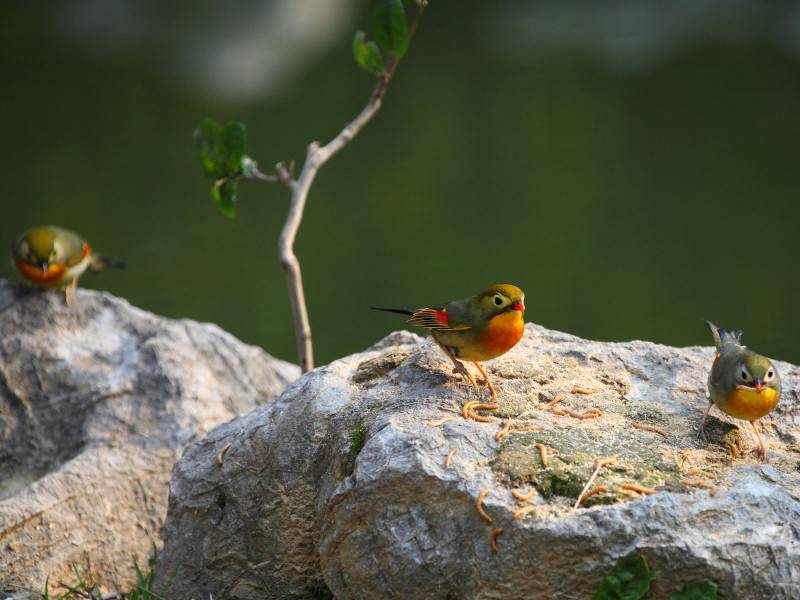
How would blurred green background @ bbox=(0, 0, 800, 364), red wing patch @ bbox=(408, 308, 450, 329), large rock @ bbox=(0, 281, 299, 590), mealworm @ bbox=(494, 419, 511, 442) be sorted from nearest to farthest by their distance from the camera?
mealworm @ bbox=(494, 419, 511, 442), red wing patch @ bbox=(408, 308, 450, 329), large rock @ bbox=(0, 281, 299, 590), blurred green background @ bbox=(0, 0, 800, 364)

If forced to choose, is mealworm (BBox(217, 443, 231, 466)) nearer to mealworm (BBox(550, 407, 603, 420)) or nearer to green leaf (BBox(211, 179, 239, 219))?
mealworm (BBox(550, 407, 603, 420))

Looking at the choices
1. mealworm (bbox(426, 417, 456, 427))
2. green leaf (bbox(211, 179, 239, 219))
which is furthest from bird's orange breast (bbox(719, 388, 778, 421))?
green leaf (bbox(211, 179, 239, 219))

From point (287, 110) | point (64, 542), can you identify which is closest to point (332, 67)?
point (287, 110)

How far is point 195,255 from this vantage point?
8.31 m

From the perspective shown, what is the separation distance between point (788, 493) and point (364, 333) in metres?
5.66

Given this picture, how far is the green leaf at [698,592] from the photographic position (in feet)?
7.82

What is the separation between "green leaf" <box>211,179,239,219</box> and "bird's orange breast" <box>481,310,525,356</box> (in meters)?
1.73

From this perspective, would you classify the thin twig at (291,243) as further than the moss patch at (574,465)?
Yes

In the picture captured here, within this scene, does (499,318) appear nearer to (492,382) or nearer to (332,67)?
(492,382)

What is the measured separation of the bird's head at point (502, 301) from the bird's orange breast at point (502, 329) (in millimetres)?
15

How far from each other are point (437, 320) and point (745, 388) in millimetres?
904

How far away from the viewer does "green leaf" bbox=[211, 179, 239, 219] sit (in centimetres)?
437

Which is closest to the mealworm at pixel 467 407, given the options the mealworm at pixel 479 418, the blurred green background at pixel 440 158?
the mealworm at pixel 479 418

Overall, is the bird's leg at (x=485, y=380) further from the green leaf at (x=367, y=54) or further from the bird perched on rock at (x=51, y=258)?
the bird perched on rock at (x=51, y=258)
